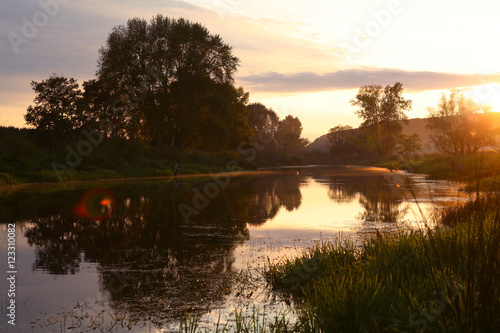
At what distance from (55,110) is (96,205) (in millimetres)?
23093

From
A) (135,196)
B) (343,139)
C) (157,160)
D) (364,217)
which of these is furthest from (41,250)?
(343,139)

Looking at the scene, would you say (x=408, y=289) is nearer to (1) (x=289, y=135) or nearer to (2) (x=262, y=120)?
(2) (x=262, y=120)

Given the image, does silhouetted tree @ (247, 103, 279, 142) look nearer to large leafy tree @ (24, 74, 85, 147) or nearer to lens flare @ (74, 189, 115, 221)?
large leafy tree @ (24, 74, 85, 147)

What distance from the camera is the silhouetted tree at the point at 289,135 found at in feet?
495

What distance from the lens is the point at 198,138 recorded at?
60.3 m

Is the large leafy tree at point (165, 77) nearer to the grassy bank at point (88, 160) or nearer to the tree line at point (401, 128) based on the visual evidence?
the grassy bank at point (88, 160)

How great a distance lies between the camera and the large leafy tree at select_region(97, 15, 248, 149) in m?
54.7

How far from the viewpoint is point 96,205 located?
75.6 feet

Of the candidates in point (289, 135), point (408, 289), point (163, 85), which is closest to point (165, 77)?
point (163, 85)

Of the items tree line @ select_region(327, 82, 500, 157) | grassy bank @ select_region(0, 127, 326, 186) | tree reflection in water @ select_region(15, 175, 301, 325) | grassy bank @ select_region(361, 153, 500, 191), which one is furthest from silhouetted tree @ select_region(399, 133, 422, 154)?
tree reflection in water @ select_region(15, 175, 301, 325)

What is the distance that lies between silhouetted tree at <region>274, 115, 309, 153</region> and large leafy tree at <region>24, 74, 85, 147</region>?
10866 cm

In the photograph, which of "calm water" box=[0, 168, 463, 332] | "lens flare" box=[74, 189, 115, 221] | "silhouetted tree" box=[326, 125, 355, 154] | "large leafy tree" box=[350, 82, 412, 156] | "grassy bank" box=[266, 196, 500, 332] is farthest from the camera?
"silhouetted tree" box=[326, 125, 355, 154]

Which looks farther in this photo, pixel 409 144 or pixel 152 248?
pixel 409 144

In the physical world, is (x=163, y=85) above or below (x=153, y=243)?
above
